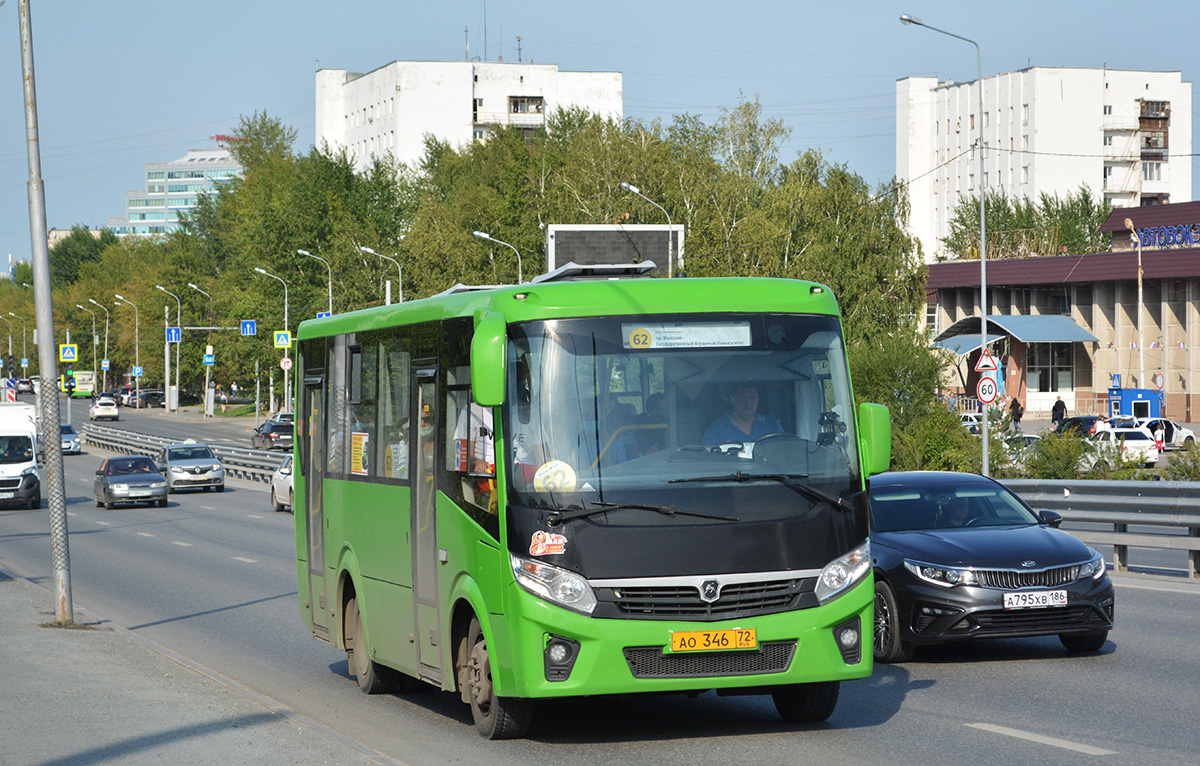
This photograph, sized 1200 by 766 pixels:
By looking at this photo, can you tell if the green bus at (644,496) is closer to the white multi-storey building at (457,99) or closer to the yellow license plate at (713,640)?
the yellow license plate at (713,640)

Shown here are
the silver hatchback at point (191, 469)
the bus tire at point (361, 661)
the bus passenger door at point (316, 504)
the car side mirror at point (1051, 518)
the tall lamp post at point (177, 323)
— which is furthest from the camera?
the tall lamp post at point (177, 323)

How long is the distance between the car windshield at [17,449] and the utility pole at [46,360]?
25.9 meters

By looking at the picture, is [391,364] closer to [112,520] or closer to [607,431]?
[607,431]

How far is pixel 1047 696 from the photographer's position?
9.47 metres

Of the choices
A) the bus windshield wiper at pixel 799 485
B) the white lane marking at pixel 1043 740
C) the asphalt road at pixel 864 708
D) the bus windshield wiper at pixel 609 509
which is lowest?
the asphalt road at pixel 864 708

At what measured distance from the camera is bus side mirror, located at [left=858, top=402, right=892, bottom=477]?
8.20 meters

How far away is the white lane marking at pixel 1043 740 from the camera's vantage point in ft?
25.2

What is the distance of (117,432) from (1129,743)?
65108 mm

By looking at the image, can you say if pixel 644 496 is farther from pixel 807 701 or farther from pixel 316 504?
pixel 316 504

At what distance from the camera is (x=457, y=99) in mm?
116688

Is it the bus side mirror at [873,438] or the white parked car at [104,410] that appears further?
the white parked car at [104,410]

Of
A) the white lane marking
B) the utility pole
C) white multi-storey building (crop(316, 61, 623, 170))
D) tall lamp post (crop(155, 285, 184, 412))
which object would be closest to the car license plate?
the white lane marking

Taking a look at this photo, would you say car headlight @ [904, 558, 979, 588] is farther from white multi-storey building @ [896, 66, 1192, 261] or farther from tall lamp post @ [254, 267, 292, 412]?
white multi-storey building @ [896, 66, 1192, 261]

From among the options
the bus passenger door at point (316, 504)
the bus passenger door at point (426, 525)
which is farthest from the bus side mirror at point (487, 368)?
the bus passenger door at point (316, 504)
